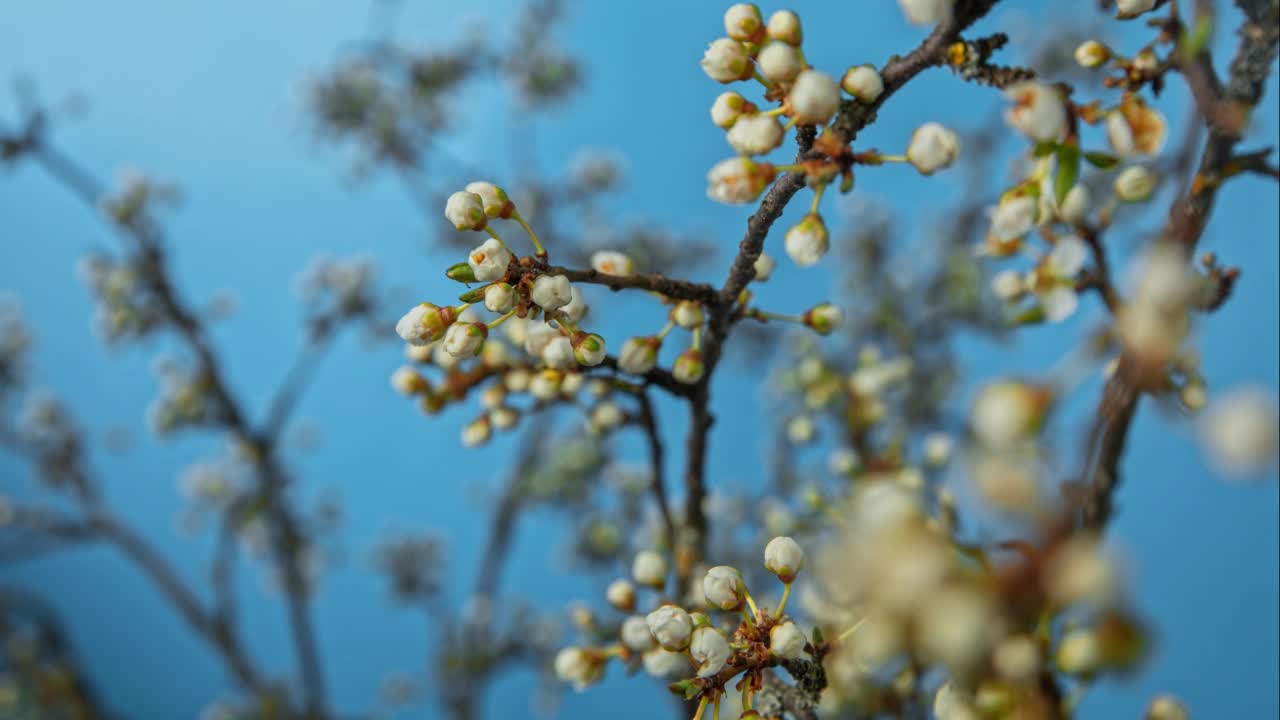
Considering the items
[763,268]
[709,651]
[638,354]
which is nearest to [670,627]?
[709,651]

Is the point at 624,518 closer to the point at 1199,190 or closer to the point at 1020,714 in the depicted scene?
the point at 1199,190

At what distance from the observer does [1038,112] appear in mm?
515

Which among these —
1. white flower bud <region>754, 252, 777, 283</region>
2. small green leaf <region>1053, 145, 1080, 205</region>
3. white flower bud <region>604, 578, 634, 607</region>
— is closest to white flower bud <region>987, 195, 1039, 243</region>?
small green leaf <region>1053, 145, 1080, 205</region>

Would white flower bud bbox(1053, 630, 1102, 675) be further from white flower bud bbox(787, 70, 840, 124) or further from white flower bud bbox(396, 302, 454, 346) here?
white flower bud bbox(396, 302, 454, 346)

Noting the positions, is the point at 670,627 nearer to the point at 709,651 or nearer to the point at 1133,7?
the point at 709,651

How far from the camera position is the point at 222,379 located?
7.10 ft

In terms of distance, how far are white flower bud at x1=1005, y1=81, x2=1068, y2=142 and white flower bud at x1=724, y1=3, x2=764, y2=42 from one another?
211 mm

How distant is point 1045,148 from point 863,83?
0.14m

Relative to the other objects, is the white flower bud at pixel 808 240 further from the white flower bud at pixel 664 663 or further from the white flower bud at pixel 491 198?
the white flower bud at pixel 664 663

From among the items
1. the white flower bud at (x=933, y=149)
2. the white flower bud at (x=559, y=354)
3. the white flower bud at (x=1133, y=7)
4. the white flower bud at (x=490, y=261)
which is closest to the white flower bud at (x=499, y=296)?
the white flower bud at (x=490, y=261)

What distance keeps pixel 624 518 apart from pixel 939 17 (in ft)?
6.76

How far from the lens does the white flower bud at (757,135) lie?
1.87ft

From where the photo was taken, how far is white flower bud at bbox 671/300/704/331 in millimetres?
751

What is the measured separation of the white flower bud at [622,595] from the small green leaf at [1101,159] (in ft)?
2.17
